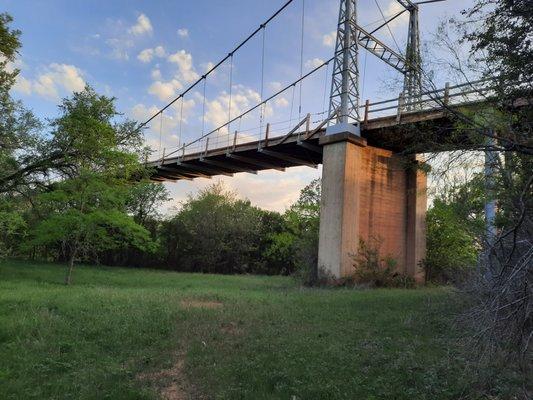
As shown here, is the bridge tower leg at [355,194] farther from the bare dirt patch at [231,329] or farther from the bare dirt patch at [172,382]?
the bare dirt patch at [172,382]

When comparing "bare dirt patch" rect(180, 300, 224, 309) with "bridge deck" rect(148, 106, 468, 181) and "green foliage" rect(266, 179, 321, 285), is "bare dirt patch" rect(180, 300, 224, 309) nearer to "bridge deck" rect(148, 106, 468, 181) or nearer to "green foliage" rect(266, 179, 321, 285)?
"bridge deck" rect(148, 106, 468, 181)

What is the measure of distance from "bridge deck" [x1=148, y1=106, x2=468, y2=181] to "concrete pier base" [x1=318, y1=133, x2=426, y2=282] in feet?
3.19

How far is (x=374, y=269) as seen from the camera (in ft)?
63.8

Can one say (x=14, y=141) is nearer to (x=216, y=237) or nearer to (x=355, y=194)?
(x=355, y=194)

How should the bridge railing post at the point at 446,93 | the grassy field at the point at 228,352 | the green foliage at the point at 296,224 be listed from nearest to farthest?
the bridge railing post at the point at 446,93
the grassy field at the point at 228,352
the green foliage at the point at 296,224

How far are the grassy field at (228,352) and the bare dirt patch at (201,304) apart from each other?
21 centimetres

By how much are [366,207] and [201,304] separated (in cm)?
1062

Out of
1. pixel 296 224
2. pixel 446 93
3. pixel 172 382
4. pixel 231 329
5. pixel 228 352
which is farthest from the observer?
pixel 296 224

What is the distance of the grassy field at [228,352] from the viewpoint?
6.09m

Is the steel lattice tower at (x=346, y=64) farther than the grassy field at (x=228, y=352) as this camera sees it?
Yes

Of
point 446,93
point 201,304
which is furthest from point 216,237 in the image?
point 446,93

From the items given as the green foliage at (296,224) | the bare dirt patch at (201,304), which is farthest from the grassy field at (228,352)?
the green foliage at (296,224)

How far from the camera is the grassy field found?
6.09m

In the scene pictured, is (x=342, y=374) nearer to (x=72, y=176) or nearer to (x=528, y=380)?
(x=528, y=380)
